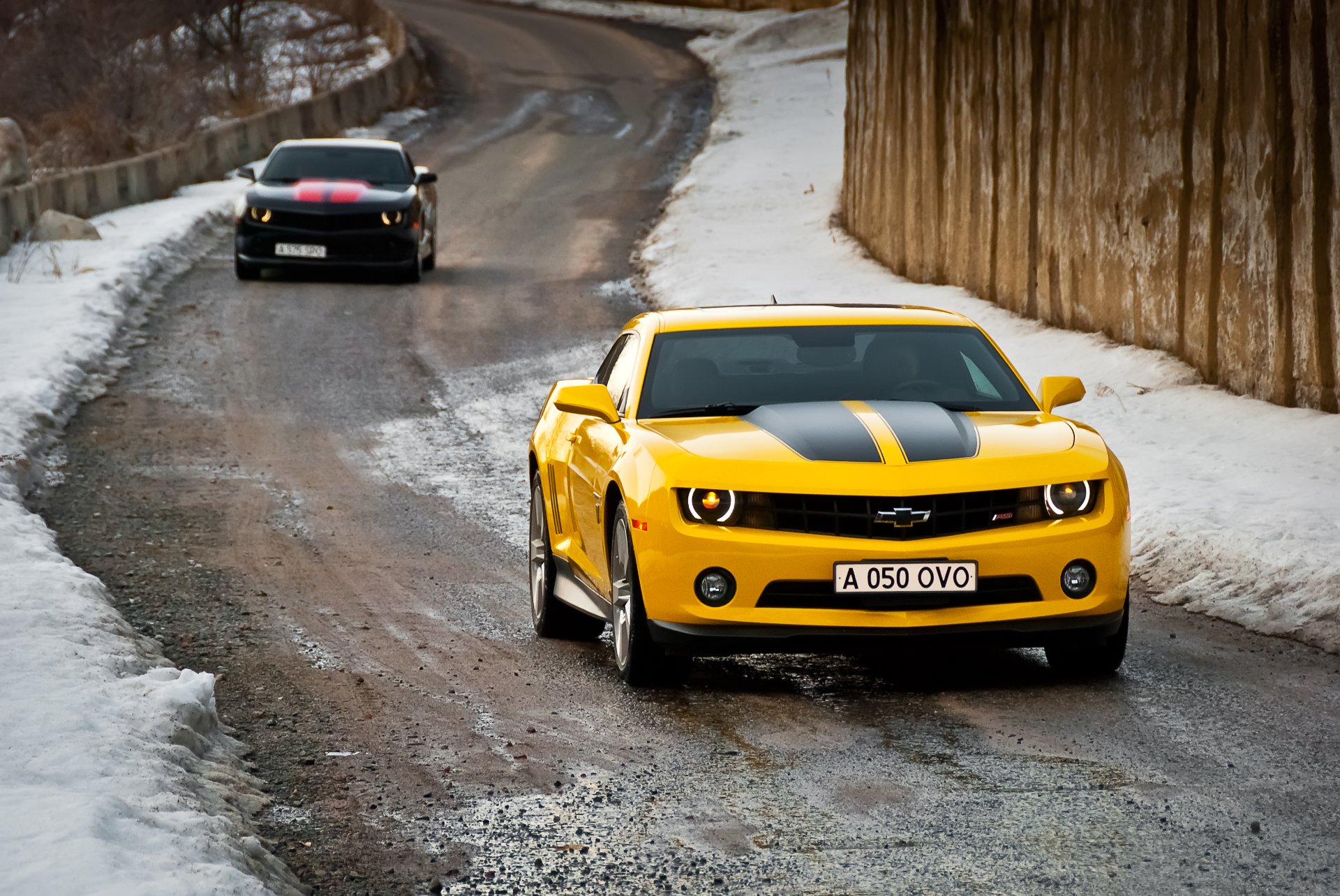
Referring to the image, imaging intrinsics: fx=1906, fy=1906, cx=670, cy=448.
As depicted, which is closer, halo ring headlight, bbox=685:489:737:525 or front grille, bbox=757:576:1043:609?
front grille, bbox=757:576:1043:609

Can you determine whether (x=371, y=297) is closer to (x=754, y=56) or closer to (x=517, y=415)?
(x=517, y=415)

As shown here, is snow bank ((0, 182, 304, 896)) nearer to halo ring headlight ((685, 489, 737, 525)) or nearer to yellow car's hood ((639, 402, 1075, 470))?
halo ring headlight ((685, 489, 737, 525))

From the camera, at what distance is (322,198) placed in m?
22.6

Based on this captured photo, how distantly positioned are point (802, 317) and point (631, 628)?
6.03 ft

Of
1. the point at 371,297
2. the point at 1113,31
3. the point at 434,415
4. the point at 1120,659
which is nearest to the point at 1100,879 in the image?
the point at 1120,659

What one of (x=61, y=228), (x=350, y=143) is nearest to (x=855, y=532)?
(x=350, y=143)

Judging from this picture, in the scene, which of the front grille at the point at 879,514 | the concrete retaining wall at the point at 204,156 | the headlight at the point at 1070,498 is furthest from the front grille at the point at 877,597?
the concrete retaining wall at the point at 204,156

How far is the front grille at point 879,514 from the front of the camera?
668 centimetres

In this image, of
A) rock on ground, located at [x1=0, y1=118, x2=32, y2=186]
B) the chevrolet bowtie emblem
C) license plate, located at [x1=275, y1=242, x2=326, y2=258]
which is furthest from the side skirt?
rock on ground, located at [x1=0, y1=118, x2=32, y2=186]

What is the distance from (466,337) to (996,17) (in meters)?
6.16

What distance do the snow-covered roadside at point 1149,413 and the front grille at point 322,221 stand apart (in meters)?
3.43

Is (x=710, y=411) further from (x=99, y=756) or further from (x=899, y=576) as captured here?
(x=99, y=756)

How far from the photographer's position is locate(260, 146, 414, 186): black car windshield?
23266 millimetres

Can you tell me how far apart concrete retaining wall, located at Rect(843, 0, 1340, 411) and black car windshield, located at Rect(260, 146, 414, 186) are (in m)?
6.83
